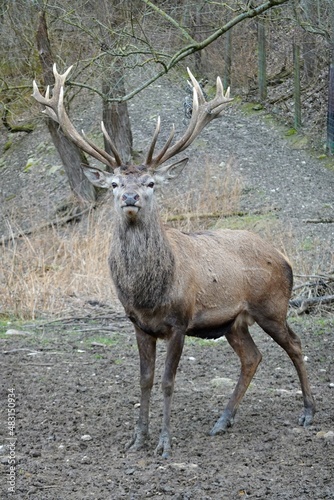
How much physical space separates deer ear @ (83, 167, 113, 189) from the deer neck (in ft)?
1.68

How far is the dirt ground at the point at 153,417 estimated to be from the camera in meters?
5.25

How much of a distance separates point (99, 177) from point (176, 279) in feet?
3.77

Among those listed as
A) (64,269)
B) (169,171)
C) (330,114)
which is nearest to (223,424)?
(169,171)

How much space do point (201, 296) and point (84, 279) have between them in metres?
5.01

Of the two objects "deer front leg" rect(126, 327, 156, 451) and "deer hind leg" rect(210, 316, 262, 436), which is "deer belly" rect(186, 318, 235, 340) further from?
"deer front leg" rect(126, 327, 156, 451)

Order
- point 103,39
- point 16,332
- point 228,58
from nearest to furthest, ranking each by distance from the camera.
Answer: point 16,332
point 103,39
point 228,58

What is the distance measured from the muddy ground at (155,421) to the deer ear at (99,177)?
188 centimetres

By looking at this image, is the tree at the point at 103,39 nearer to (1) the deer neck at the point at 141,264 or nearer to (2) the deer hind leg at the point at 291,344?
(1) the deer neck at the point at 141,264

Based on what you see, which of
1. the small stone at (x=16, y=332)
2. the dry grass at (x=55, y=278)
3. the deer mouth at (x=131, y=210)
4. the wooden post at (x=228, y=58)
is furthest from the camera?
the wooden post at (x=228, y=58)

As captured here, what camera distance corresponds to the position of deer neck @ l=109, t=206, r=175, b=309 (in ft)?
20.5

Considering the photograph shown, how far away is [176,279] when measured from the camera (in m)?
6.39

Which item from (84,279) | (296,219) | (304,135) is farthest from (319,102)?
(84,279)

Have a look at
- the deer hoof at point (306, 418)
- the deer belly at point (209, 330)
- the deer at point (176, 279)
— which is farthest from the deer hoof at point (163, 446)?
the deer hoof at point (306, 418)

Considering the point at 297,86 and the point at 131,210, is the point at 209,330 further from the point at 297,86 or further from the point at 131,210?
the point at 297,86
